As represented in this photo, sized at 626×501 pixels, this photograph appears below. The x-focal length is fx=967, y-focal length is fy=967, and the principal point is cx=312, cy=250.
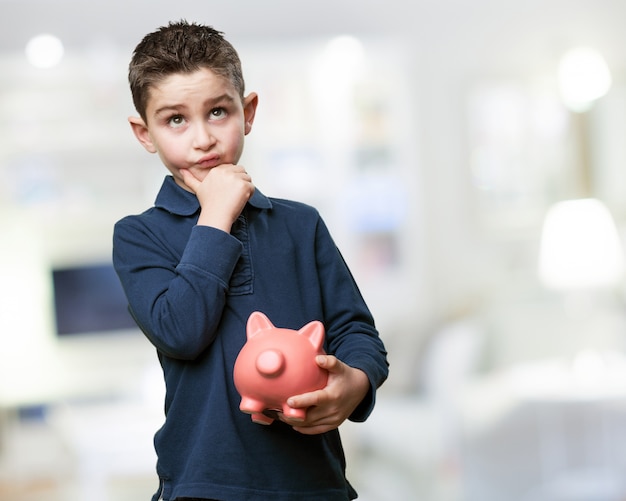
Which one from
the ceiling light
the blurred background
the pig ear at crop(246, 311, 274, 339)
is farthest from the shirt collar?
the ceiling light

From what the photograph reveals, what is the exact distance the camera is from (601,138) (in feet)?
12.9

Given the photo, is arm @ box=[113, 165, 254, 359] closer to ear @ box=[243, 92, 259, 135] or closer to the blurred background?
ear @ box=[243, 92, 259, 135]

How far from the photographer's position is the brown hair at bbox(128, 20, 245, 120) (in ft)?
2.39

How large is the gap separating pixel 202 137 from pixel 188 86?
0.13ft

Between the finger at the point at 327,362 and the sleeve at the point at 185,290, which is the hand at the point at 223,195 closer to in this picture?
the sleeve at the point at 185,290

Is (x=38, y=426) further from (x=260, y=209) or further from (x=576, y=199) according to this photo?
(x=260, y=209)

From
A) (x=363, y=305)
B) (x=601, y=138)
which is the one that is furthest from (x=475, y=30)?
(x=363, y=305)

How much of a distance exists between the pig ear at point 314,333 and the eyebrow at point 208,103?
0.60ft

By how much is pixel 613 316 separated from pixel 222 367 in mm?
3091

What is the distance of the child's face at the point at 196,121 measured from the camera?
729 millimetres

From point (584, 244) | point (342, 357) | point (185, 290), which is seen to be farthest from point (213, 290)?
point (584, 244)

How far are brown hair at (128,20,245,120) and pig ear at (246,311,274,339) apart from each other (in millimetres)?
183

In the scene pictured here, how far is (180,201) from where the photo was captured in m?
0.78

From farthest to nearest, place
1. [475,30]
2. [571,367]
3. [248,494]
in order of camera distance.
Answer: [475,30], [571,367], [248,494]
